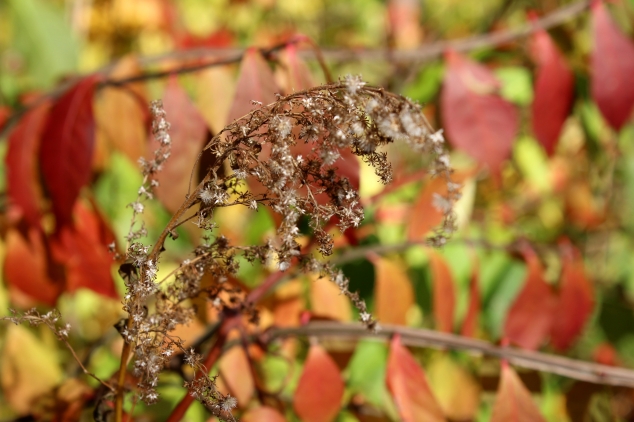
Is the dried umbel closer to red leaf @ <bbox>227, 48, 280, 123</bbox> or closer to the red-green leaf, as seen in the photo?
red leaf @ <bbox>227, 48, 280, 123</bbox>

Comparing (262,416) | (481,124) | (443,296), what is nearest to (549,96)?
(481,124)

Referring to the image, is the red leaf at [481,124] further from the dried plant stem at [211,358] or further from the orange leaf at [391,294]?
the dried plant stem at [211,358]

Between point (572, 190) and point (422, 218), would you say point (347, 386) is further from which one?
point (572, 190)

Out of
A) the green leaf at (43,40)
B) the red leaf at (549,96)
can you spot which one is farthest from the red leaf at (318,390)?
the green leaf at (43,40)

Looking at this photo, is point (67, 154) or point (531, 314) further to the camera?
point (531, 314)

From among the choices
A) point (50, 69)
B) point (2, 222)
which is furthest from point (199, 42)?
point (2, 222)

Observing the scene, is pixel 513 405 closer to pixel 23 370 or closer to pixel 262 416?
pixel 262 416

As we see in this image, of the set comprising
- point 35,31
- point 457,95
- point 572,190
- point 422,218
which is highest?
point 35,31
